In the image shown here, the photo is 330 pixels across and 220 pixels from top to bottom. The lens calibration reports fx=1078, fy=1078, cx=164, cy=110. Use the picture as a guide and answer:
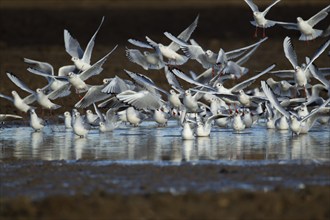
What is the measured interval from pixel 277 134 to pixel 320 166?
14.1 ft

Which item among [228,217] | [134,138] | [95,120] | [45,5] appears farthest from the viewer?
[45,5]

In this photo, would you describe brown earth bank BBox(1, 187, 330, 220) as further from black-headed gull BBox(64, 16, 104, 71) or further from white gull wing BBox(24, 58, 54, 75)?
white gull wing BBox(24, 58, 54, 75)

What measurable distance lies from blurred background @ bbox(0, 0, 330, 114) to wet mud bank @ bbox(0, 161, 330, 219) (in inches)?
395

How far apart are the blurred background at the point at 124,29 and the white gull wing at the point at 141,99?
497 cm

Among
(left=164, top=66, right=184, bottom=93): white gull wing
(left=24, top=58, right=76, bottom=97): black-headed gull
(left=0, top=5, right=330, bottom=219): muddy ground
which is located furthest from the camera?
(left=24, top=58, right=76, bottom=97): black-headed gull

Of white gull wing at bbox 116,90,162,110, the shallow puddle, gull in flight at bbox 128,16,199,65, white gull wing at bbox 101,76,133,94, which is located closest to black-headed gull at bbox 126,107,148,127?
the shallow puddle

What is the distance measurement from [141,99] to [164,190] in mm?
6926

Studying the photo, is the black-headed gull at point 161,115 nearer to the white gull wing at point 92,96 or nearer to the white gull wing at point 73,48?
the white gull wing at point 92,96

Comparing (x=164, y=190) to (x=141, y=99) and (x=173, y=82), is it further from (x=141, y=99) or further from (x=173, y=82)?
(x=173, y=82)

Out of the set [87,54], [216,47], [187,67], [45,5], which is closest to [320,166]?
[87,54]

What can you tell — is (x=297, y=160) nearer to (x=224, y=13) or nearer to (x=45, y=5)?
(x=224, y=13)

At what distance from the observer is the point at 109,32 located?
138ft

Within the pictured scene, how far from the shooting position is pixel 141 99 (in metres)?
18.9

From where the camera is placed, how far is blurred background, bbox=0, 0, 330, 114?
1211 inches
